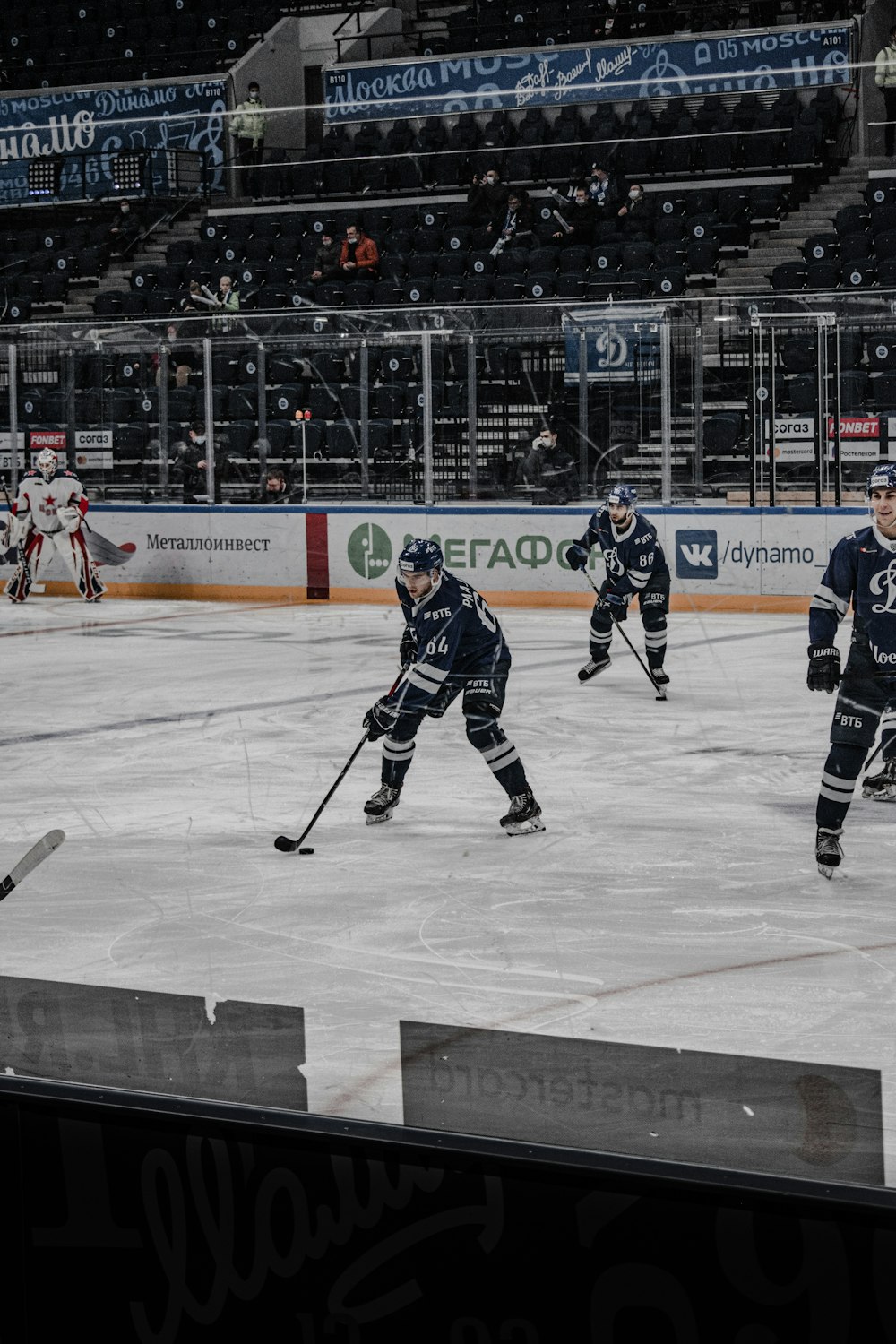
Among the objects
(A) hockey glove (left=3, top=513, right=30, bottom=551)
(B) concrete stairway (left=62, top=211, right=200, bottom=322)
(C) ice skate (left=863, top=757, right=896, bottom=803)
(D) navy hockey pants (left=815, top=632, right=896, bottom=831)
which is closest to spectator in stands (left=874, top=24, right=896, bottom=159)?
(B) concrete stairway (left=62, top=211, right=200, bottom=322)

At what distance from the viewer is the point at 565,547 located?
50.4 feet

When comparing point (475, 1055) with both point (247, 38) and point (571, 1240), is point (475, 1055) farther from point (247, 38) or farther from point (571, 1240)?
point (247, 38)

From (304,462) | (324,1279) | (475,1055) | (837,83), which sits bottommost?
(324,1279)

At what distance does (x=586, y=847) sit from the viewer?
6609 millimetres

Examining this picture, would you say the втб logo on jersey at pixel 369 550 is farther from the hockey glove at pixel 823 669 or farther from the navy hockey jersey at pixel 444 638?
the hockey glove at pixel 823 669

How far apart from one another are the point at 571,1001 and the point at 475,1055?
231 centimetres

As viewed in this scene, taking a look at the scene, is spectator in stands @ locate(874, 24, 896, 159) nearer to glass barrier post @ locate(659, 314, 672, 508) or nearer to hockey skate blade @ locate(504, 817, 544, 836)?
glass barrier post @ locate(659, 314, 672, 508)

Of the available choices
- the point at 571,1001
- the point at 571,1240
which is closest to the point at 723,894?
the point at 571,1001

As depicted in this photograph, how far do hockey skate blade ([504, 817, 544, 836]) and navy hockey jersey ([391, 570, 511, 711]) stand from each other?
2.06 feet

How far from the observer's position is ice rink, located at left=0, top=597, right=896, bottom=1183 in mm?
4555

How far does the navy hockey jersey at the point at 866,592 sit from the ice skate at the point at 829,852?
2.02 ft

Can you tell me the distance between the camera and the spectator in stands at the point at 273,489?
Answer: 16.2 metres

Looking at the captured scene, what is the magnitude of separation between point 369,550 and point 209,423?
6.18 ft

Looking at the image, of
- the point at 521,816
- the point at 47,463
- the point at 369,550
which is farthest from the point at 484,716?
the point at 47,463
